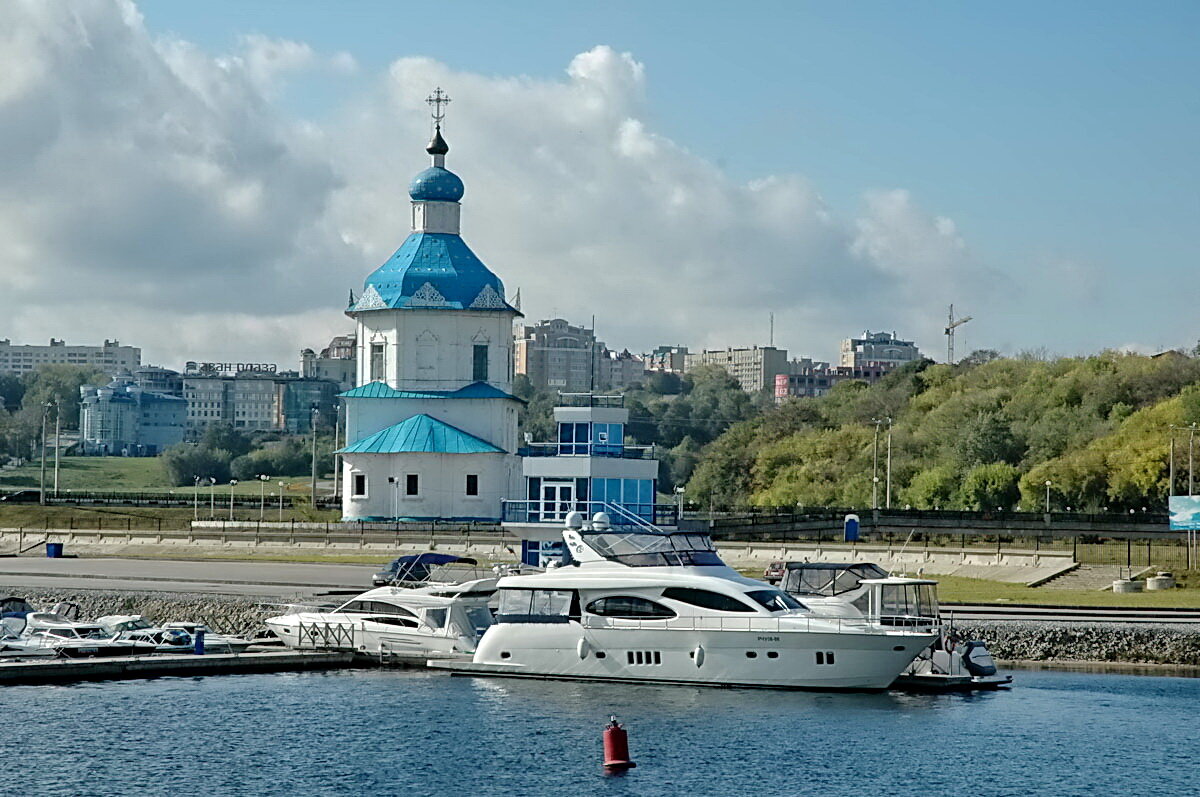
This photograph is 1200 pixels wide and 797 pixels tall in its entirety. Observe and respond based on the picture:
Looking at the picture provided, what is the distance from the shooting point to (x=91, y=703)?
42250mm

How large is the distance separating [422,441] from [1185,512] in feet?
111

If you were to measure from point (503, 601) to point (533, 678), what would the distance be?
2024 mm

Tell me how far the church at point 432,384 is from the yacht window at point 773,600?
1745 inches

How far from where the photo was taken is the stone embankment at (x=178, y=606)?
5625 cm

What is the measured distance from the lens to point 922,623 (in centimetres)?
4462

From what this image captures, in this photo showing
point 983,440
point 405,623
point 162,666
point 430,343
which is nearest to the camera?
point 162,666

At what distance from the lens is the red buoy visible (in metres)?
35.4

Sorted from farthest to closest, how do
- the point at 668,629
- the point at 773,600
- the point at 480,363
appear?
the point at 480,363, the point at 668,629, the point at 773,600

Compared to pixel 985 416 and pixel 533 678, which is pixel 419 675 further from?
pixel 985 416

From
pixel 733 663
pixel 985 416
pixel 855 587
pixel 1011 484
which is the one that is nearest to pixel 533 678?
pixel 733 663

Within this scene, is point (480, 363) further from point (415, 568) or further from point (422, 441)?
point (415, 568)

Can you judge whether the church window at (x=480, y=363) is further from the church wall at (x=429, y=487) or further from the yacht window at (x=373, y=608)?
the yacht window at (x=373, y=608)

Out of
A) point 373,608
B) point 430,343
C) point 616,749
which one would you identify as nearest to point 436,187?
point 430,343

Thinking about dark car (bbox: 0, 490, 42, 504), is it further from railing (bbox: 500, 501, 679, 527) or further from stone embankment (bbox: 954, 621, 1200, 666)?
stone embankment (bbox: 954, 621, 1200, 666)
